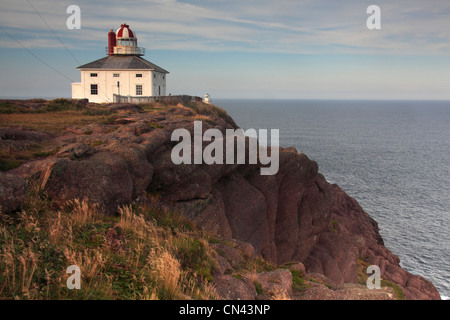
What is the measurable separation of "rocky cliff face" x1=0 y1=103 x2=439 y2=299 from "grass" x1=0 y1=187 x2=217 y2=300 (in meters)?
1.26

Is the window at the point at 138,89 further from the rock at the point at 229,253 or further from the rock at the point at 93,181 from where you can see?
the rock at the point at 229,253

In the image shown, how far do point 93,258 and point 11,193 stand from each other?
12.3 feet

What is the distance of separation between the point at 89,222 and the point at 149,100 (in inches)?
1404

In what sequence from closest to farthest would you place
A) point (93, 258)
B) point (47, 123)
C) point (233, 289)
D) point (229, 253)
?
1. point (93, 258)
2. point (233, 289)
3. point (229, 253)
4. point (47, 123)

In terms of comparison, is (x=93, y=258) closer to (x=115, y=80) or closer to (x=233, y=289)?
(x=233, y=289)

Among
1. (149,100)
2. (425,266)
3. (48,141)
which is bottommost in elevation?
(425,266)

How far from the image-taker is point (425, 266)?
37969mm

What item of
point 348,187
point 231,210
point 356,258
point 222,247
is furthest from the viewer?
point 348,187

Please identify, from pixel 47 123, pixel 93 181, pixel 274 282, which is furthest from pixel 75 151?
pixel 47 123

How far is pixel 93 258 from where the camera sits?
7.50 meters

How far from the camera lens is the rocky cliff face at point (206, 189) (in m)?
12.3

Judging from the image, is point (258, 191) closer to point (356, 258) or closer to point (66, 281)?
point (356, 258)

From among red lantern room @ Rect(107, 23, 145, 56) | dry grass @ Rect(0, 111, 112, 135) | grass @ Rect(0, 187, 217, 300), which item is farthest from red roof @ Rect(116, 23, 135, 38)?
grass @ Rect(0, 187, 217, 300)

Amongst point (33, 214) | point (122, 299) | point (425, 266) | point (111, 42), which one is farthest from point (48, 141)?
point (111, 42)
